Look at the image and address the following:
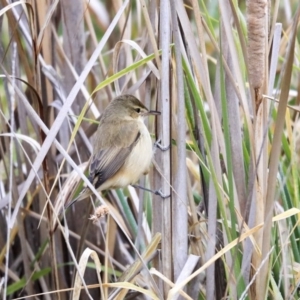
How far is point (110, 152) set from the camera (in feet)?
6.83

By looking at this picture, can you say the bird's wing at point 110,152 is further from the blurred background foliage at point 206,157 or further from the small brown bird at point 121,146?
the blurred background foliage at point 206,157

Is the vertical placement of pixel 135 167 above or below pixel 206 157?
below

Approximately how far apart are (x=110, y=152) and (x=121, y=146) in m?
0.06

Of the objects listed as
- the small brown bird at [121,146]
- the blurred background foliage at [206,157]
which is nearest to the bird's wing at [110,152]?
the small brown bird at [121,146]

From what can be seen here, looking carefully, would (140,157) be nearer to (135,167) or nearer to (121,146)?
(135,167)

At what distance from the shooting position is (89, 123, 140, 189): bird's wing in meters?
1.98

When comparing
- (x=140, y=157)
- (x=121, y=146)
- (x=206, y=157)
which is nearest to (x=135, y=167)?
(x=140, y=157)

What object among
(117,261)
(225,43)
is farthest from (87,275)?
(225,43)

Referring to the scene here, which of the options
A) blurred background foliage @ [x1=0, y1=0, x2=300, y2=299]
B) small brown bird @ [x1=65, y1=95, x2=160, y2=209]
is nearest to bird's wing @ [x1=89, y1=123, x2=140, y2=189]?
small brown bird @ [x1=65, y1=95, x2=160, y2=209]

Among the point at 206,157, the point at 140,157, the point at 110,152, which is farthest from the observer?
the point at 110,152

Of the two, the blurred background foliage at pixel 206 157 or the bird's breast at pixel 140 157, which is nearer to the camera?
the blurred background foliage at pixel 206 157

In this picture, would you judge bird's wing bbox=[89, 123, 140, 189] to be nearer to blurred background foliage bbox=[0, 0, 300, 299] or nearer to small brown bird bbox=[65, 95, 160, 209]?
small brown bird bbox=[65, 95, 160, 209]

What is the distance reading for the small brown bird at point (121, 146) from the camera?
196 centimetres

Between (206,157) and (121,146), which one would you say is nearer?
(206,157)
